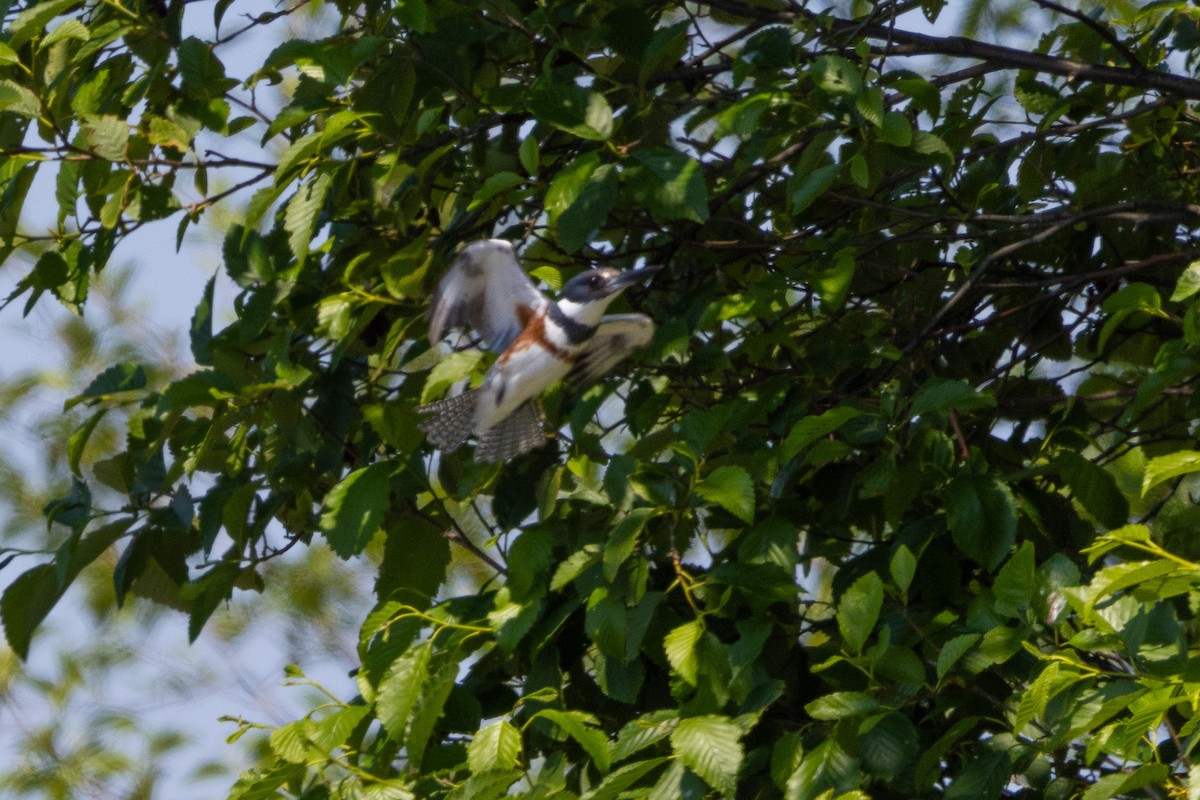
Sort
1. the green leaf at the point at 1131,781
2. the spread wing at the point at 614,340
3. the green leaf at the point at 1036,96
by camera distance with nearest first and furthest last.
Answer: the green leaf at the point at 1131,781 < the spread wing at the point at 614,340 < the green leaf at the point at 1036,96

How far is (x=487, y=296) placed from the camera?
9.82 ft

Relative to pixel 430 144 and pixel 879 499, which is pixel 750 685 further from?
pixel 430 144

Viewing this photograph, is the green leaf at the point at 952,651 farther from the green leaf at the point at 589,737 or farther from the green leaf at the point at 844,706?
the green leaf at the point at 589,737

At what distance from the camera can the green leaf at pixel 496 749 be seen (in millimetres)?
2584

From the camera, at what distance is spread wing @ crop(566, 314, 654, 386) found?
2822 mm

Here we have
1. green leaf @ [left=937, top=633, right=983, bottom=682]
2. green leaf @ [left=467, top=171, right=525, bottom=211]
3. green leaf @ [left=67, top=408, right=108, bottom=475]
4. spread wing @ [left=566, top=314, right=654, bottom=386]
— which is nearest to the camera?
green leaf @ [left=937, top=633, right=983, bottom=682]

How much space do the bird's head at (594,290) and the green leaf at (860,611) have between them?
73 cm

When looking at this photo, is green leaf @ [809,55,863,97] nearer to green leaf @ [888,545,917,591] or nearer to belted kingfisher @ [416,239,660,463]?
belted kingfisher @ [416,239,660,463]

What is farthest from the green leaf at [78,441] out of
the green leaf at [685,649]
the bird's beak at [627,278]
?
the green leaf at [685,649]

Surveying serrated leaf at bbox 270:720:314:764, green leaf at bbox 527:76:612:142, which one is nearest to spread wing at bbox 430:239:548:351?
green leaf at bbox 527:76:612:142

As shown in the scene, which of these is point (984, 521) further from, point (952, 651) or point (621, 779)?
point (621, 779)

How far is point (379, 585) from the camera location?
3119 millimetres

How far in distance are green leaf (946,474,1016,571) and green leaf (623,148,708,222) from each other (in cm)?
62

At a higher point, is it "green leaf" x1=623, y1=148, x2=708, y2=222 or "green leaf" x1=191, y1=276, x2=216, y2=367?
"green leaf" x1=191, y1=276, x2=216, y2=367
